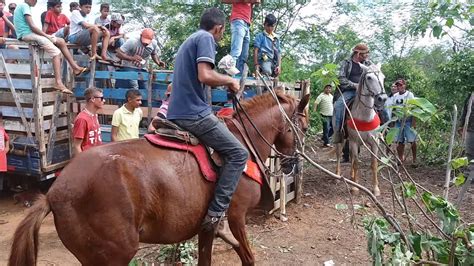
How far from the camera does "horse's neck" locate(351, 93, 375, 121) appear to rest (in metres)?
7.57

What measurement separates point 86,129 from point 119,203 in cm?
257

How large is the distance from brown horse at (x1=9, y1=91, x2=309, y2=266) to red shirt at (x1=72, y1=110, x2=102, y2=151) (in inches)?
82.6

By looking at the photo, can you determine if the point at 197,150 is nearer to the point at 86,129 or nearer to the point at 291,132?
the point at 291,132

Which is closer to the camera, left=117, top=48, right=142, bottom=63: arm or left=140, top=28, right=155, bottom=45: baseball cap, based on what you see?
Result: left=117, top=48, right=142, bottom=63: arm

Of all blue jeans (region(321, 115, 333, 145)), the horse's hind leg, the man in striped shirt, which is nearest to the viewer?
the horse's hind leg

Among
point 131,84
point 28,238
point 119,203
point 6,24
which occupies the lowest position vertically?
point 28,238

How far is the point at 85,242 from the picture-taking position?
331 centimetres

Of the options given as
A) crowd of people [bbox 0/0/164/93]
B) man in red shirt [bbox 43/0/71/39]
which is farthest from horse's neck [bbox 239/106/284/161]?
man in red shirt [bbox 43/0/71/39]

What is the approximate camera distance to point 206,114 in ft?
13.1

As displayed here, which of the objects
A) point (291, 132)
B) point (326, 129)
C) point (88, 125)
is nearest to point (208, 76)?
point (291, 132)

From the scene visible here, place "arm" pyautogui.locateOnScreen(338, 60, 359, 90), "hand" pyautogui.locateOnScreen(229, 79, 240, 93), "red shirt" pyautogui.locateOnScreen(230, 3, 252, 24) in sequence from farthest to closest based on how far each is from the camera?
"arm" pyautogui.locateOnScreen(338, 60, 359, 90)
"red shirt" pyautogui.locateOnScreen(230, 3, 252, 24)
"hand" pyautogui.locateOnScreen(229, 79, 240, 93)

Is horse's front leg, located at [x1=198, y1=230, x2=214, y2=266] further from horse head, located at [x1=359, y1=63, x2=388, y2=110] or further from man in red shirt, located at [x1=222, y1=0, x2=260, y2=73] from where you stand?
horse head, located at [x1=359, y1=63, x2=388, y2=110]

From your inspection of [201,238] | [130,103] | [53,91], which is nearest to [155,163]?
[201,238]

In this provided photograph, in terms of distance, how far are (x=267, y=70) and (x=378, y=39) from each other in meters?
11.0
